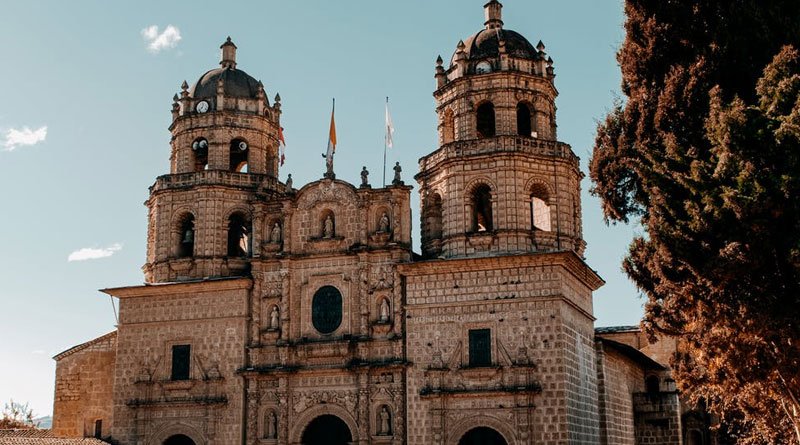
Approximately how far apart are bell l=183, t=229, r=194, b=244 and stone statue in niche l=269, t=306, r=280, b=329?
5350 mm

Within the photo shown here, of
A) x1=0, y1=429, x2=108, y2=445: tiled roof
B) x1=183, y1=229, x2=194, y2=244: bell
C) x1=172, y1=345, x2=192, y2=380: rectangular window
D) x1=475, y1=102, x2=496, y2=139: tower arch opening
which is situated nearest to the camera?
x1=0, y1=429, x2=108, y2=445: tiled roof

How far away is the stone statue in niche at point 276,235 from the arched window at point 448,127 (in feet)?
22.3

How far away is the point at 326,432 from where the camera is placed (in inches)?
1246

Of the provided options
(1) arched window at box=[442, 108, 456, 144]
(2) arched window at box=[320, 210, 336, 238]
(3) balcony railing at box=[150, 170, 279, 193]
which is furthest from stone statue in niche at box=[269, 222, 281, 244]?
(1) arched window at box=[442, 108, 456, 144]

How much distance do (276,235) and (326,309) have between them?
11.3 ft

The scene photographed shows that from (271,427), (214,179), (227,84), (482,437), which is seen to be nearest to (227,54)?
(227,84)

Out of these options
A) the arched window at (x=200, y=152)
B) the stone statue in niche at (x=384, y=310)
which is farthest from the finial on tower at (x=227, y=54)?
the stone statue in niche at (x=384, y=310)

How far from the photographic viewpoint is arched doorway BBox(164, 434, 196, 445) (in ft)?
109

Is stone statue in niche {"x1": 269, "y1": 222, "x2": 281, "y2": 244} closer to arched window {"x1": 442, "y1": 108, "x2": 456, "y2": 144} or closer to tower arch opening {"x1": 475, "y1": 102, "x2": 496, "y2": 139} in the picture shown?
arched window {"x1": 442, "y1": 108, "x2": 456, "y2": 144}

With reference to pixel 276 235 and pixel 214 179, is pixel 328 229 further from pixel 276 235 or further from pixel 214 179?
pixel 214 179

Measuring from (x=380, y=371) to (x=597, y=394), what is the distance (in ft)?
26.8

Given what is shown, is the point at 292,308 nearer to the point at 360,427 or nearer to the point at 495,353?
the point at 360,427

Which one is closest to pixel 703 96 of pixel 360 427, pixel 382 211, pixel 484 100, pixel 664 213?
pixel 664 213

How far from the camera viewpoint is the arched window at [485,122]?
34.0 m
